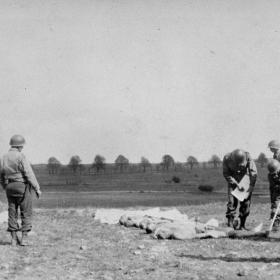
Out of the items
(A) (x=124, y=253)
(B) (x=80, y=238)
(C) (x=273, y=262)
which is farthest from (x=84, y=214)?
(C) (x=273, y=262)

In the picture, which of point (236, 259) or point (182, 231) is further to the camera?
point (182, 231)

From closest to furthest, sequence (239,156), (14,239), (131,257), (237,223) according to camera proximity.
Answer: (131,257), (14,239), (239,156), (237,223)

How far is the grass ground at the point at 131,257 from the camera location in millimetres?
7223

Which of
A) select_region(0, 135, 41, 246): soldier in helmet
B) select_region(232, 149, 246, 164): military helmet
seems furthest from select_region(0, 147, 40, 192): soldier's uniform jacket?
select_region(232, 149, 246, 164): military helmet

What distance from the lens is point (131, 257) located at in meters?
8.67

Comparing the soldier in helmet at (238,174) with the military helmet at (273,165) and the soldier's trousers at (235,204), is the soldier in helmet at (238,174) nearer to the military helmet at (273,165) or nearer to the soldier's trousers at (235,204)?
the soldier's trousers at (235,204)

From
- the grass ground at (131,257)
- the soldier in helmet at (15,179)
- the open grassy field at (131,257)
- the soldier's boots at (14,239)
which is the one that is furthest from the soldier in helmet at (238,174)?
the soldier's boots at (14,239)

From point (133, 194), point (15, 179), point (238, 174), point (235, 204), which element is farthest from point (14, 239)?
point (133, 194)

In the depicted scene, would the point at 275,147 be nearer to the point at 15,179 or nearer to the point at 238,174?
the point at 238,174

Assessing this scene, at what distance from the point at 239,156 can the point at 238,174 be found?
58 centimetres

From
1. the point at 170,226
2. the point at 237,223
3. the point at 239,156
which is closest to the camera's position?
the point at 170,226

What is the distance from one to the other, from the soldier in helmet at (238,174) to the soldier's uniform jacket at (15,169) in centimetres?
457

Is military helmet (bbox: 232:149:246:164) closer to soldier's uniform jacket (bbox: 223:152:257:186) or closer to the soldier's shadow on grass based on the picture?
soldier's uniform jacket (bbox: 223:152:257:186)

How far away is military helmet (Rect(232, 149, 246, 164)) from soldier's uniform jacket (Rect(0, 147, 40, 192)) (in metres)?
4.56
